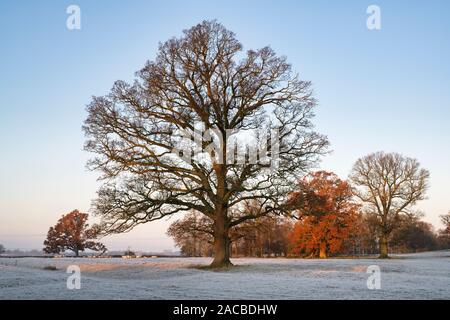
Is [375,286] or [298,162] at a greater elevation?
[298,162]

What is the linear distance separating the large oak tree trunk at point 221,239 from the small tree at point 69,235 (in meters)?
51.1

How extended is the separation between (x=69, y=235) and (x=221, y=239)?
54.4 meters

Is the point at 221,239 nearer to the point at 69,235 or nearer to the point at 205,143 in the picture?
the point at 205,143

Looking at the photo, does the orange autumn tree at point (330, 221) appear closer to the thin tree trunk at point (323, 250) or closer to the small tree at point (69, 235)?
the thin tree trunk at point (323, 250)

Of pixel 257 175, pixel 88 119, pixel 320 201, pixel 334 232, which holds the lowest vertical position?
pixel 334 232

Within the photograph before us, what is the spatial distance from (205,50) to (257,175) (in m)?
9.27

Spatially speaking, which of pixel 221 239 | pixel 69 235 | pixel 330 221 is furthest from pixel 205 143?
pixel 69 235

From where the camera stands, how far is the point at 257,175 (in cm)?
2764

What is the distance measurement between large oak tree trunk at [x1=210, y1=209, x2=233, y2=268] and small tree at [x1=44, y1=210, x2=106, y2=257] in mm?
51051

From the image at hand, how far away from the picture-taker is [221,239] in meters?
28.6

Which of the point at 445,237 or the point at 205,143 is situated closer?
the point at 205,143
